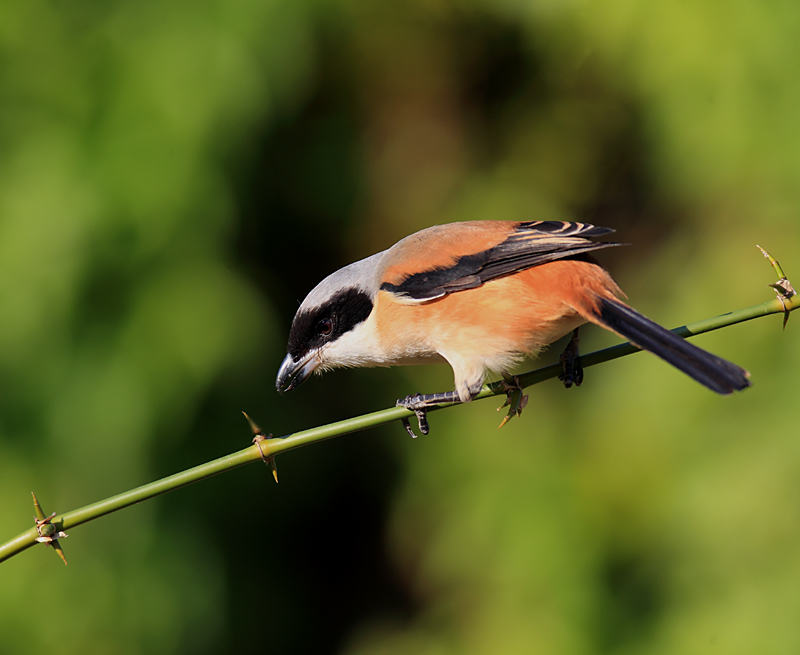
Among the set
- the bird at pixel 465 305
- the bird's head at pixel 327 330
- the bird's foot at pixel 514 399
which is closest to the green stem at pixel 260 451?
the bird's foot at pixel 514 399

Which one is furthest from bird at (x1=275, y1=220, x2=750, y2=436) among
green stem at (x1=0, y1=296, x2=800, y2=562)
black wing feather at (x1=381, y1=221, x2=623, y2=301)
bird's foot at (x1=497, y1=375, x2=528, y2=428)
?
green stem at (x1=0, y1=296, x2=800, y2=562)

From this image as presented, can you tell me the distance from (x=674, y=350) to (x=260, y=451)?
1.05m

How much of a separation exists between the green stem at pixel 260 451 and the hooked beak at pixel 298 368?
101 centimetres

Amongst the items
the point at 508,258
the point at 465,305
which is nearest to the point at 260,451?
the point at 465,305

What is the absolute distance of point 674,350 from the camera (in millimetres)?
1818

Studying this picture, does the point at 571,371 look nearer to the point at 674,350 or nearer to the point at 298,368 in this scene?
the point at 674,350

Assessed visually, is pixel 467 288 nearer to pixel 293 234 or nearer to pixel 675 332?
pixel 675 332

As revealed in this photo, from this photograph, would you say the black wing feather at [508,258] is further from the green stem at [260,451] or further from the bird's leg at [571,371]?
the green stem at [260,451]

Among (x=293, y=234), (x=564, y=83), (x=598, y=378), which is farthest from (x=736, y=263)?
(x=293, y=234)

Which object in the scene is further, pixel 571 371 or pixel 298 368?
pixel 298 368

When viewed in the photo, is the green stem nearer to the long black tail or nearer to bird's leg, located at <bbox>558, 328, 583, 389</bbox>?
the long black tail

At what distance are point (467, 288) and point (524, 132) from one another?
6.91ft

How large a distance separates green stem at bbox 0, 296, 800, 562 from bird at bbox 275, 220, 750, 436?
482 mm

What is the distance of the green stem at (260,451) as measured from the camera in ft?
4.95
